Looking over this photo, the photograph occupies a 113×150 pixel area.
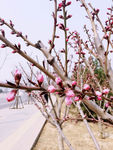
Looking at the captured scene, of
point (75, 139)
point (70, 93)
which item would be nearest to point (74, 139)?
point (75, 139)

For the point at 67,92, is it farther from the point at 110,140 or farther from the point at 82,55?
the point at 110,140

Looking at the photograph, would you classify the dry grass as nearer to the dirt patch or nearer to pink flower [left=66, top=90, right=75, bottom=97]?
the dirt patch

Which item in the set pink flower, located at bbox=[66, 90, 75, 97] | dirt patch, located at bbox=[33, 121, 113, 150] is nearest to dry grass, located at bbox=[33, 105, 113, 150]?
dirt patch, located at bbox=[33, 121, 113, 150]

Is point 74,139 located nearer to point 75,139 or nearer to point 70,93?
point 75,139

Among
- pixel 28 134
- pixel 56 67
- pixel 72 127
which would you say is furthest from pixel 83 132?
pixel 56 67

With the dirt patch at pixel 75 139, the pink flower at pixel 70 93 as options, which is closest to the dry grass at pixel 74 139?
the dirt patch at pixel 75 139

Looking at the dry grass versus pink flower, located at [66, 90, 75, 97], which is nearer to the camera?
pink flower, located at [66, 90, 75, 97]

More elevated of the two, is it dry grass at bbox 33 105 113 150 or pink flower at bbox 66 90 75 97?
pink flower at bbox 66 90 75 97

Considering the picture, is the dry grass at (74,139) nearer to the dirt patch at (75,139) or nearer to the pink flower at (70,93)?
the dirt patch at (75,139)

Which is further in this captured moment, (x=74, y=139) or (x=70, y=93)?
(x=74, y=139)

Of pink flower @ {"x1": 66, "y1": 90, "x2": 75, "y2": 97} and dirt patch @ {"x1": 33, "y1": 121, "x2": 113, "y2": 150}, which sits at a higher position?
pink flower @ {"x1": 66, "y1": 90, "x2": 75, "y2": 97}

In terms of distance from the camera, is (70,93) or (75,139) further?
(75,139)

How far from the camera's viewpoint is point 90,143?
504cm

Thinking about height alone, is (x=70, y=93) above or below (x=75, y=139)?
above
